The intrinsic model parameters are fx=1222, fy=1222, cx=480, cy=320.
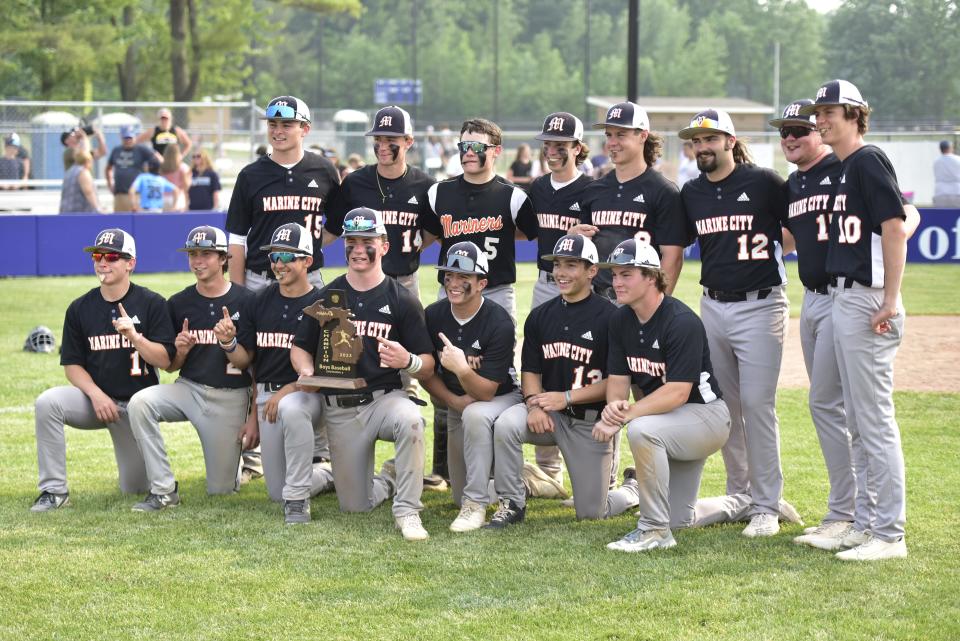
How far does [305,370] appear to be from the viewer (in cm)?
702

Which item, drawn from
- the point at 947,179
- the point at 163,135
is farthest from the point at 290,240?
the point at 947,179

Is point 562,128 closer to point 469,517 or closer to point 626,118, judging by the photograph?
point 626,118

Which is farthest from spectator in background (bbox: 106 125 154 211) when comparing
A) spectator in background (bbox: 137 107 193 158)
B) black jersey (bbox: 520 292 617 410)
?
black jersey (bbox: 520 292 617 410)

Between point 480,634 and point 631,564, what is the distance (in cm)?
118

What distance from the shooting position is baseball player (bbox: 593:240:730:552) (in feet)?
20.7

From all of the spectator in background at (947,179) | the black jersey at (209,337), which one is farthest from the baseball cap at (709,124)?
the spectator in background at (947,179)

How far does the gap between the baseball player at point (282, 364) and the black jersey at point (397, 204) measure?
59 centimetres

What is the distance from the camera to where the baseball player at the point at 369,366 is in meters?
6.88

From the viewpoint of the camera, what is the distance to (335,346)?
6.89m

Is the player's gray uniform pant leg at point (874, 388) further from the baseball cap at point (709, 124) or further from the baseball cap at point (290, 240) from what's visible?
the baseball cap at point (290, 240)

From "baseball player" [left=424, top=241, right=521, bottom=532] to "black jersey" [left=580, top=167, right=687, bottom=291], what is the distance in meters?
0.75

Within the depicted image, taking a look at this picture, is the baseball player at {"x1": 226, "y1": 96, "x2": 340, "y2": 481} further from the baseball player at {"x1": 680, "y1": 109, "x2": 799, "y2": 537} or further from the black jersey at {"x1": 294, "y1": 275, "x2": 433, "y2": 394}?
the baseball player at {"x1": 680, "y1": 109, "x2": 799, "y2": 537}

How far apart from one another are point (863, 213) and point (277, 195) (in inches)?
146

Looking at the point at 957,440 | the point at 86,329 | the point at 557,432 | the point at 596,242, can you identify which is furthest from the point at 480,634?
the point at 957,440
